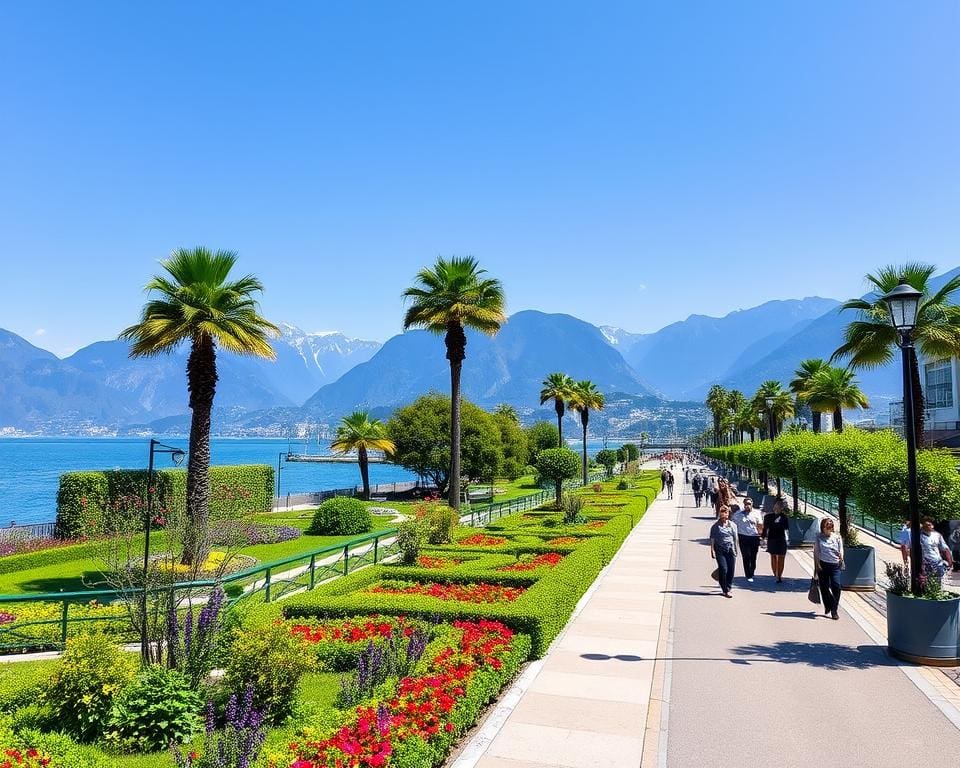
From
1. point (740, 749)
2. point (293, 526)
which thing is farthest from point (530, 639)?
point (293, 526)

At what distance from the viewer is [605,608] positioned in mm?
12477

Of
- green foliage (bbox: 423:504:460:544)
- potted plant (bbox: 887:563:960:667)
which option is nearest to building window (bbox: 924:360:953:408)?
green foliage (bbox: 423:504:460:544)

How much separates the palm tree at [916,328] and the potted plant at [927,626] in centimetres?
744

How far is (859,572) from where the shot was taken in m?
13.9

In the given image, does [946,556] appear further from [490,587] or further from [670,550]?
[670,550]

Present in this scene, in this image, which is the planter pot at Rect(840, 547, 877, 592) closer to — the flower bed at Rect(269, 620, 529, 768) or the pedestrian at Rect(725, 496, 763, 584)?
the pedestrian at Rect(725, 496, 763, 584)

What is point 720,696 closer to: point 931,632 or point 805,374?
point 931,632

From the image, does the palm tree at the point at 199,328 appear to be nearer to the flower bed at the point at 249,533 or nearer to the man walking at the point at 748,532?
the flower bed at the point at 249,533

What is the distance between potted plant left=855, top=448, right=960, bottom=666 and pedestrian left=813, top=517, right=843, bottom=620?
3.26ft

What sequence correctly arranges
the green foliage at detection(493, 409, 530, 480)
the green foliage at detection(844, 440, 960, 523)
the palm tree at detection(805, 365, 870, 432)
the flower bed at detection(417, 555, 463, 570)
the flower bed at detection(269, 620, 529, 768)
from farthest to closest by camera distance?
the green foliage at detection(493, 409, 530, 480)
the palm tree at detection(805, 365, 870, 432)
the flower bed at detection(417, 555, 463, 570)
the green foliage at detection(844, 440, 960, 523)
the flower bed at detection(269, 620, 529, 768)

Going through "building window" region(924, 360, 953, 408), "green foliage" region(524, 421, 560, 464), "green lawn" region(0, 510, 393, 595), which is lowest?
"green lawn" region(0, 510, 393, 595)

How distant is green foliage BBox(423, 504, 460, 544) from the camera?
62.8ft

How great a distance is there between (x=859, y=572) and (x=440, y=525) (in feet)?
35.2

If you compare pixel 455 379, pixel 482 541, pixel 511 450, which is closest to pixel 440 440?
pixel 511 450
